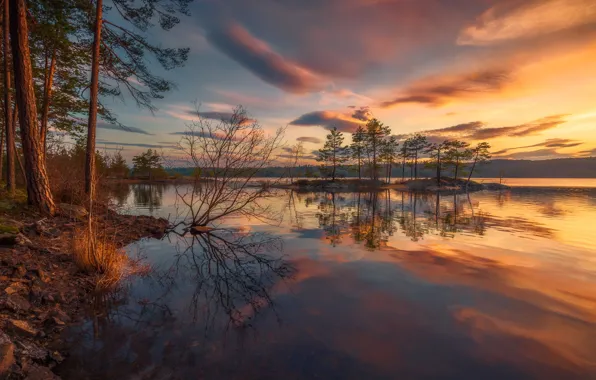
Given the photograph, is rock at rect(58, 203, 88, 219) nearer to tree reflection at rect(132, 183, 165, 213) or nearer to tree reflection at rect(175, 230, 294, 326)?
tree reflection at rect(175, 230, 294, 326)

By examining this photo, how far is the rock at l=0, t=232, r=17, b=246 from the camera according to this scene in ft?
21.2

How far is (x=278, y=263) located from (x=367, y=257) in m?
3.06

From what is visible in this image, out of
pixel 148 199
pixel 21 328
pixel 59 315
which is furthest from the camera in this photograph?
pixel 148 199

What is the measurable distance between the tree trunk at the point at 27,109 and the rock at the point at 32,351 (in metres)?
8.95

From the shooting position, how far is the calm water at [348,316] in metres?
3.85

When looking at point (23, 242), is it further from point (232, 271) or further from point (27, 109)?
point (27, 109)

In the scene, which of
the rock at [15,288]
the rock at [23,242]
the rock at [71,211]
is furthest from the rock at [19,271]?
the rock at [71,211]

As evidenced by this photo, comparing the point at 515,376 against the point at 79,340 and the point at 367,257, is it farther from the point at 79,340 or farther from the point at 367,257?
the point at 79,340

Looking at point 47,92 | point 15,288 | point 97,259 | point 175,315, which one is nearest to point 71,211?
point 97,259

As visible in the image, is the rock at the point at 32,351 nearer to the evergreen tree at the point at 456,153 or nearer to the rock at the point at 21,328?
the rock at the point at 21,328

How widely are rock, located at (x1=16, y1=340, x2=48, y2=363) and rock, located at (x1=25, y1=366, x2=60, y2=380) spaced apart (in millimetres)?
398

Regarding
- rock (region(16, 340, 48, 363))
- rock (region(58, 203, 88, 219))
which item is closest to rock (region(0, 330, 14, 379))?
rock (region(16, 340, 48, 363))

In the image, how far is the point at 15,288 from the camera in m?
4.98

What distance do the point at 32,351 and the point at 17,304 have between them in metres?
1.53
